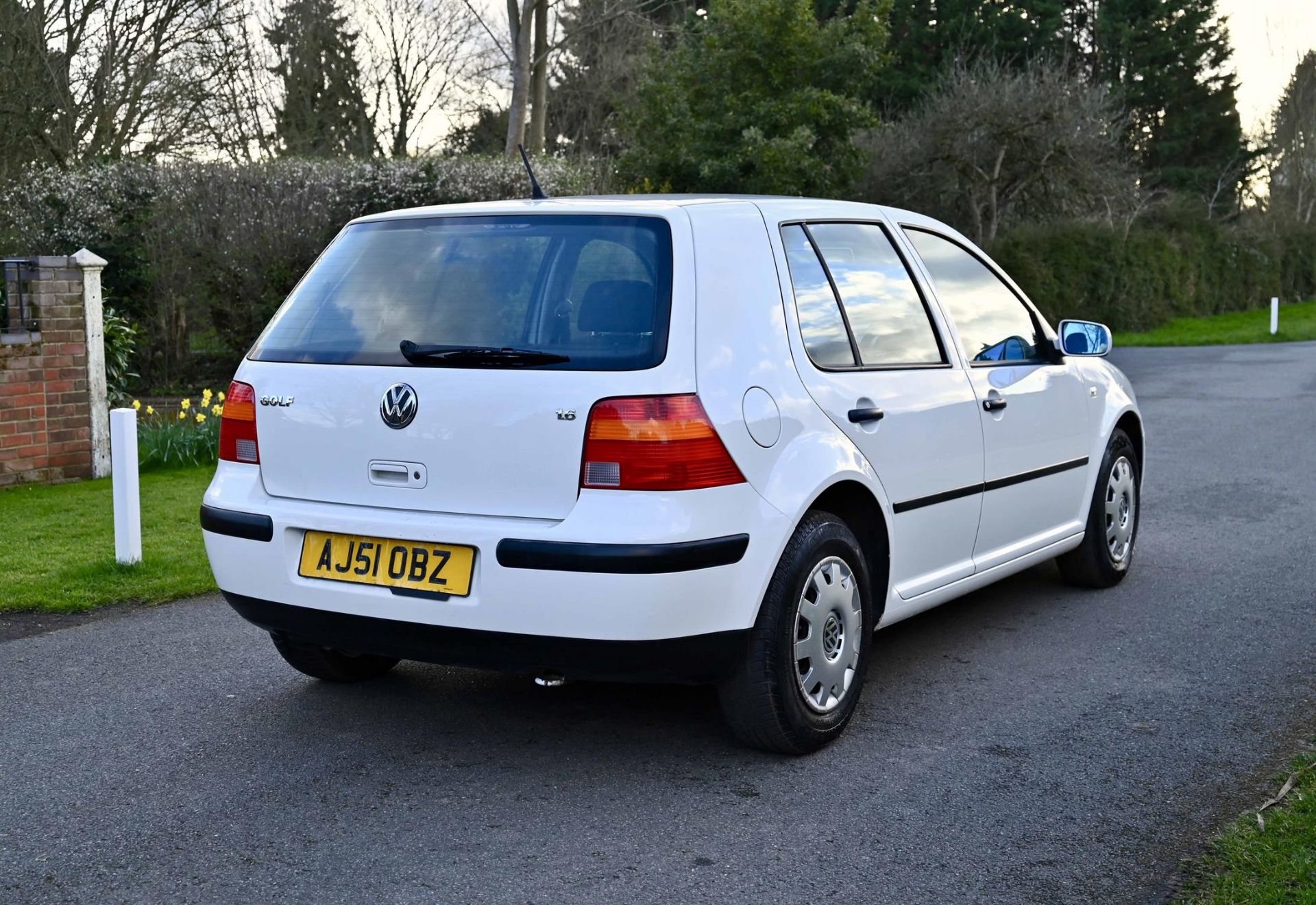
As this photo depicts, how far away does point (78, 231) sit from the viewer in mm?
14992

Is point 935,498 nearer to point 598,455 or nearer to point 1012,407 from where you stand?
point 1012,407

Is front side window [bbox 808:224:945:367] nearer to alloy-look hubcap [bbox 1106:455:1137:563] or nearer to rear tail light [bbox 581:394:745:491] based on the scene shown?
rear tail light [bbox 581:394:745:491]

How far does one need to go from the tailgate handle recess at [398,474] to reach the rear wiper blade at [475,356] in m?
0.31

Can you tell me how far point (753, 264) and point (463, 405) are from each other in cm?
100

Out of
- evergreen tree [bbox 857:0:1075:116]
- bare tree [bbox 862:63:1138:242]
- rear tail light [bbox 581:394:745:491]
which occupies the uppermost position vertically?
evergreen tree [bbox 857:0:1075:116]

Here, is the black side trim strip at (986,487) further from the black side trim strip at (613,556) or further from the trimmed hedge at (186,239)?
the trimmed hedge at (186,239)

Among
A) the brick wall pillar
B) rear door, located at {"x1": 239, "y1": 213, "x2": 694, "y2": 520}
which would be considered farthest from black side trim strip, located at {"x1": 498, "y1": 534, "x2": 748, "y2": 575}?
the brick wall pillar

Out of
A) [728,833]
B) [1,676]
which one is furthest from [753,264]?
[1,676]

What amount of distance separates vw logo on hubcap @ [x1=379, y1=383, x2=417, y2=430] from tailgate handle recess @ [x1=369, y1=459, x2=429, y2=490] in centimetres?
11

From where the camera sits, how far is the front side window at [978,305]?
541 centimetres

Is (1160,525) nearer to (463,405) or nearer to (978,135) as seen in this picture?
(463,405)

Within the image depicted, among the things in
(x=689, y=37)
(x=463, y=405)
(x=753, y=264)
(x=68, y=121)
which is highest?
(x=689, y=37)

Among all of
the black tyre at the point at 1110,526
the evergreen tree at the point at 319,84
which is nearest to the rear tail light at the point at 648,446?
the black tyre at the point at 1110,526

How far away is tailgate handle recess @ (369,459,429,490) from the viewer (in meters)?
4.02
